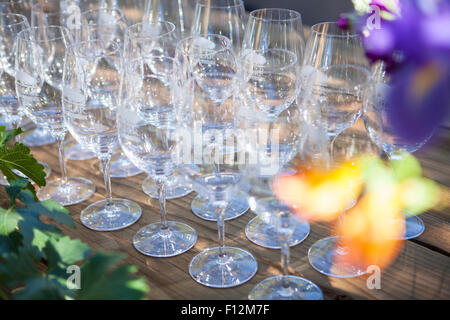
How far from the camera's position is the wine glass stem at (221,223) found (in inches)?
32.2

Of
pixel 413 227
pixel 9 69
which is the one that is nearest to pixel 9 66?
pixel 9 69

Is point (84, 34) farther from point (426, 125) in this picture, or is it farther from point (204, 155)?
point (426, 125)

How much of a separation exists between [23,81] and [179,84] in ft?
1.24

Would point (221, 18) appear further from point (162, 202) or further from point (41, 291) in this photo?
point (41, 291)

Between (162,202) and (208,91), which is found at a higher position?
(208,91)

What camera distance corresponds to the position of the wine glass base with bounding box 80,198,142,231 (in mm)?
994

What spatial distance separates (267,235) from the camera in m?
0.95

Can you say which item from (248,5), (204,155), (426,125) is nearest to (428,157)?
(204,155)

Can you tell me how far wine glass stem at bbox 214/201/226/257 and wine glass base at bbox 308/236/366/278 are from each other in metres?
0.14

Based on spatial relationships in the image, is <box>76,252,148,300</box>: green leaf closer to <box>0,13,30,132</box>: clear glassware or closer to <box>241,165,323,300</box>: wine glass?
<box>241,165,323,300</box>: wine glass

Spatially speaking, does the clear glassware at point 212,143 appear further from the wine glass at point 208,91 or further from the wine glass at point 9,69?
the wine glass at point 9,69

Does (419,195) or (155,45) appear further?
(155,45)

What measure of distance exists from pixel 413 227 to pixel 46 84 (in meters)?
0.72

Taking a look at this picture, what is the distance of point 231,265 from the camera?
877mm
